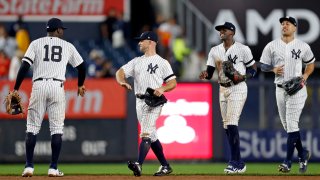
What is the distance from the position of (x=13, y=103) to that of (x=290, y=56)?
396cm

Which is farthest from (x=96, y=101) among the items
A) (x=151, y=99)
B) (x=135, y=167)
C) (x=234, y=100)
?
(x=135, y=167)

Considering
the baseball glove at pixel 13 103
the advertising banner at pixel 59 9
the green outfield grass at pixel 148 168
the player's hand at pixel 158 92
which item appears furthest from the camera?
the advertising banner at pixel 59 9

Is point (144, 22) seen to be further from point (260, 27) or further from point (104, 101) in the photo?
point (104, 101)

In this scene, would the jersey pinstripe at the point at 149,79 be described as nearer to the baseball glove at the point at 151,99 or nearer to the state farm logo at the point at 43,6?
the baseball glove at the point at 151,99

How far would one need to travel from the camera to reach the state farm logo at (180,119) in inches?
695

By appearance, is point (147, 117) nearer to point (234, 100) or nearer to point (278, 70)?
point (234, 100)

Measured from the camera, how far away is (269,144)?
58.2 feet

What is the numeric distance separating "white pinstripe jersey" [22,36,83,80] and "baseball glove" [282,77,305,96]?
3212 mm

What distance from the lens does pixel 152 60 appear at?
13180mm

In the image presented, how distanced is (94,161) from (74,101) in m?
1.16

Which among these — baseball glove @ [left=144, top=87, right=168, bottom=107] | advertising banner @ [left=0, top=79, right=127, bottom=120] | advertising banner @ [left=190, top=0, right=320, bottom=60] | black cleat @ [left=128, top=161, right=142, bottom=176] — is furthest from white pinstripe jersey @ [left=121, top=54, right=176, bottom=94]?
advertising banner @ [left=190, top=0, right=320, bottom=60]

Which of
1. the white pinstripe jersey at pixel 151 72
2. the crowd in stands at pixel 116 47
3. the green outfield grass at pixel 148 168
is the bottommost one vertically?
the green outfield grass at pixel 148 168

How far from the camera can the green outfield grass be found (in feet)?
47.8

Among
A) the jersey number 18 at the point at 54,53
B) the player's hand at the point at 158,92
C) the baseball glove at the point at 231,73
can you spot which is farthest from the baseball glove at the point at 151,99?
the jersey number 18 at the point at 54,53
